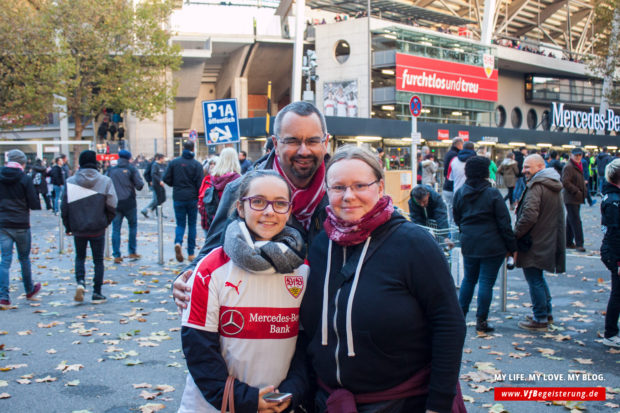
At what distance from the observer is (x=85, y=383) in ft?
17.5

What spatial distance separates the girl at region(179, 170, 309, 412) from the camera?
95.0 inches

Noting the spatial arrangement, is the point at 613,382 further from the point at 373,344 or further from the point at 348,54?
the point at 348,54

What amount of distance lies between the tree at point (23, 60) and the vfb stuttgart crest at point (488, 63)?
34.3 meters

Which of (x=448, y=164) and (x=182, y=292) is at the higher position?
(x=448, y=164)

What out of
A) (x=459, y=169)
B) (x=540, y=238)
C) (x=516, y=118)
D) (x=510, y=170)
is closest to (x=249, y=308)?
(x=540, y=238)

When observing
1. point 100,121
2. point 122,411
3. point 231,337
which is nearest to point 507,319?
point 122,411

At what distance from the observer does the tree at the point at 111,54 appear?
32.1 meters

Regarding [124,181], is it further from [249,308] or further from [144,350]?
[249,308]

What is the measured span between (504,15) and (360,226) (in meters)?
66.9

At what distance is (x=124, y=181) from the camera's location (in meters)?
12.0

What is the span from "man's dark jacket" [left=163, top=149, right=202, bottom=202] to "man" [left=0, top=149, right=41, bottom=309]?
10.8 ft

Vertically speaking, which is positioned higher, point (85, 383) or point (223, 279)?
point (223, 279)

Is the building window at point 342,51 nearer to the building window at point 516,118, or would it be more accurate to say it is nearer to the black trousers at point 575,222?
the building window at point 516,118

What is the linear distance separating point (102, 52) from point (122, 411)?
1248 inches
